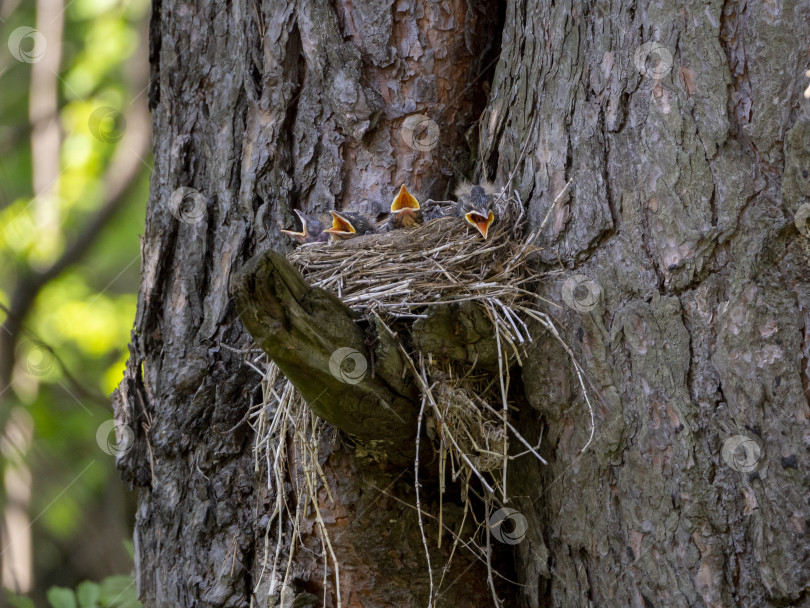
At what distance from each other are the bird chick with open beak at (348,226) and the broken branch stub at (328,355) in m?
0.66

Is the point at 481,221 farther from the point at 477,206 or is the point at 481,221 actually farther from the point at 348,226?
the point at 348,226

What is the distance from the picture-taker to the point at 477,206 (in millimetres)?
→ 2811

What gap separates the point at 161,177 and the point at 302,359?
1.59 m

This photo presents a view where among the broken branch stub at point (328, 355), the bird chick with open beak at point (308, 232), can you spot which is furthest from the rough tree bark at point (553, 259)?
the broken branch stub at point (328, 355)

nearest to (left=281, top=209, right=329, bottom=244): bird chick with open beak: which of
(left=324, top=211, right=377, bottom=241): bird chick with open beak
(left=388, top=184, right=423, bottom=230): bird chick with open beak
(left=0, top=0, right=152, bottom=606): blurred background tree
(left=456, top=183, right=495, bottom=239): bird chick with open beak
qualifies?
(left=324, top=211, right=377, bottom=241): bird chick with open beak

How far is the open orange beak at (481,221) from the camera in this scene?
2.71 metres

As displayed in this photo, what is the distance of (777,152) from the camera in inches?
87.8

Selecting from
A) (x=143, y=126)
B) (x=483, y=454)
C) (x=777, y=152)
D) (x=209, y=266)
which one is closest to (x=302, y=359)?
(x=483, y=454)

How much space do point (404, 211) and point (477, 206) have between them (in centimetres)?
35

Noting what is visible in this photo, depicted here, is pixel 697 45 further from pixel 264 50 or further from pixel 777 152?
pixel 264 50

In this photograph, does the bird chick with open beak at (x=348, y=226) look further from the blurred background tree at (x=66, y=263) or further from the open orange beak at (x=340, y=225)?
the blurred background tree at (x=66, y=263)

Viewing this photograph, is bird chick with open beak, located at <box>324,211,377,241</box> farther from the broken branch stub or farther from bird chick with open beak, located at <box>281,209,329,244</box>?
the broken branch stub

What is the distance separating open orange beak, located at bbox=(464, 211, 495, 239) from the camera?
8.87 feet

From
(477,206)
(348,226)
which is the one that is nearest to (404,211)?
(348,226)
